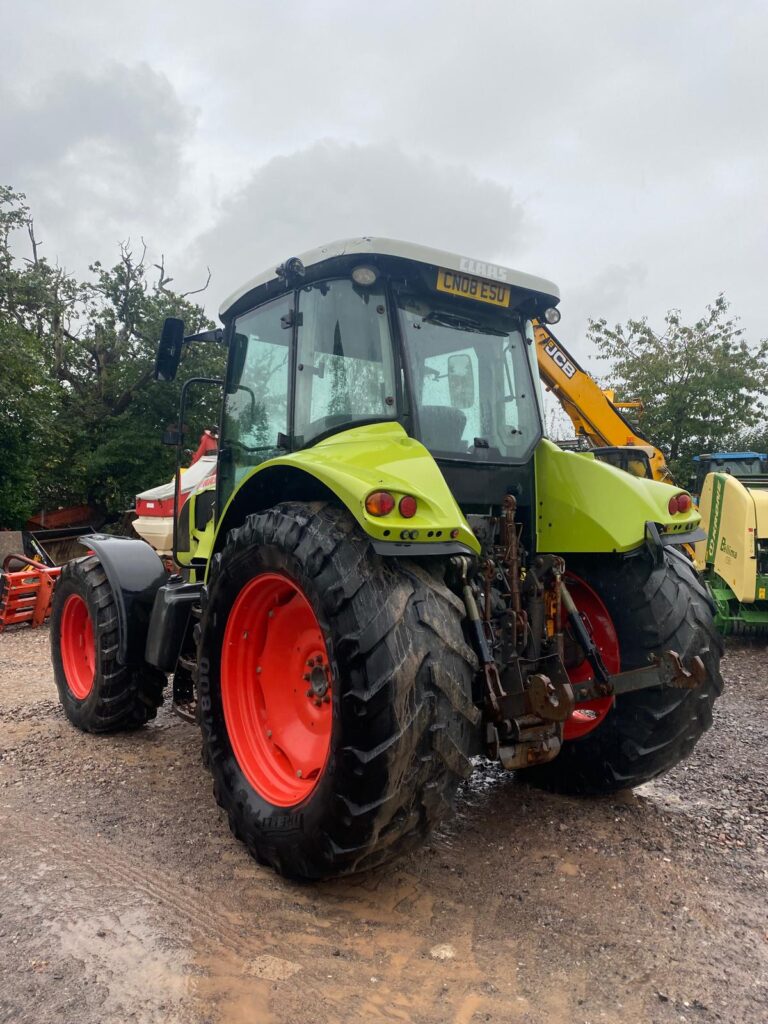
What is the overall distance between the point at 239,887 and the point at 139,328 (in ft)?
70.0

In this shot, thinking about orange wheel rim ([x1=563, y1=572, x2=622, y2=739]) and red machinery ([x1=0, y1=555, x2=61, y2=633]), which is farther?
red machinery ([x1=0, y1=555, x2=61, y2=633])

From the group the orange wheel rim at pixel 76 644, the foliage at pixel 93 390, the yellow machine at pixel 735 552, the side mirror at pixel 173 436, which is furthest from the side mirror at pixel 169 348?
the foliage at pixel 93 390

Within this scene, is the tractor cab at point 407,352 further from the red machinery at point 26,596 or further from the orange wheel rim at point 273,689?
the red machinery at point 26,596

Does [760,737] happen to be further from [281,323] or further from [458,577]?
[281,323]

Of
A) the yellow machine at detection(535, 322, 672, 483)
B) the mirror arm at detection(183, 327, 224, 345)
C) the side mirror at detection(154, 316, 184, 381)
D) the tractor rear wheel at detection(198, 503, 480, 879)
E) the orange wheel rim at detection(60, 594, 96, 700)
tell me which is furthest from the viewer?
the yellow machine at detection(535, 322, 672, 483)

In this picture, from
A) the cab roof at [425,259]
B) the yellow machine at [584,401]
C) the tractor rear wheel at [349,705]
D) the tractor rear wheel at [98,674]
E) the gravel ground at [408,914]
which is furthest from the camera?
the yellow machine at [584,401]

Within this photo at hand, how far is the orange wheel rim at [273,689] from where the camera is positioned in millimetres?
3086

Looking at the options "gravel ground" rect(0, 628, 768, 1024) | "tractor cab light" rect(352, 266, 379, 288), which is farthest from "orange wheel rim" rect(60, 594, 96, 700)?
"tractor cab light" rect(352, 266, 379, 288)

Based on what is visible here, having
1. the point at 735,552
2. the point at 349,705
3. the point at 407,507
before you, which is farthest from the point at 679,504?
the point at 735,552

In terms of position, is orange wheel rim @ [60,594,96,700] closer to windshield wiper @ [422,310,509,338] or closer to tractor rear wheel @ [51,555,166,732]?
tractor rear wheel @ [51,555,166,732]

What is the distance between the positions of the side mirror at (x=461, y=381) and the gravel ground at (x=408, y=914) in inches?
76.7

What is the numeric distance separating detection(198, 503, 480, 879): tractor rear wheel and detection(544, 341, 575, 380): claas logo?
23.9 ft

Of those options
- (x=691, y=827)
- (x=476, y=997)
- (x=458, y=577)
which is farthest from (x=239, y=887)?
(x=691, y=827)

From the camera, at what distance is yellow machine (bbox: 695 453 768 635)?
25.0 ft
